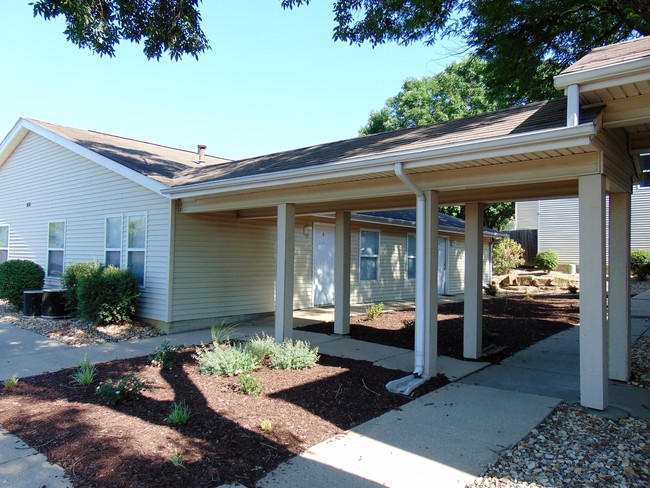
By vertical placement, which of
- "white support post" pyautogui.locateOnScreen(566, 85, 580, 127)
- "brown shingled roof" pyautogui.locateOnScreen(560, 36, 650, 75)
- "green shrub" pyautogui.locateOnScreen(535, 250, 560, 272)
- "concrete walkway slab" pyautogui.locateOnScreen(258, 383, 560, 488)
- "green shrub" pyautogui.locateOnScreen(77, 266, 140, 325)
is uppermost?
"brown shingled roof" pyautogui.locateOnScreen(560, 36, 650, 75)

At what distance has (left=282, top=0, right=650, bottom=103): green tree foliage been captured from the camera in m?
8.59

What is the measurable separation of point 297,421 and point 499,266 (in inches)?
752

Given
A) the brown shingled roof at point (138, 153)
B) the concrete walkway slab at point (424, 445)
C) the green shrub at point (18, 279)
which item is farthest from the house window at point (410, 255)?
the green shrub at point (18, 279)

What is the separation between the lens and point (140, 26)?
7.82m

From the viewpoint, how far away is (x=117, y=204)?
10.2m


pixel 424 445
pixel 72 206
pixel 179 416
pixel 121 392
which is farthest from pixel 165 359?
pixel 72 206

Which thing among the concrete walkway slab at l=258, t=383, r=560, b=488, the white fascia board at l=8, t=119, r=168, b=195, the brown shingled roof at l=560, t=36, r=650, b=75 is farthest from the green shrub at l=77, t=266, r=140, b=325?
the brown shingled roof at l=560, t=36, r=650, b=75

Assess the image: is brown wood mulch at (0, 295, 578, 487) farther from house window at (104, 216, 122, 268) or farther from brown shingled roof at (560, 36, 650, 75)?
house window at (104, 216, 122, 268)

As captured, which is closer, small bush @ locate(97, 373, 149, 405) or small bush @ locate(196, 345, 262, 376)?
small bush @ locate(97, 373, 149, 405)

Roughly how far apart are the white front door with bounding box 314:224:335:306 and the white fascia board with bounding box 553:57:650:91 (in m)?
8.88

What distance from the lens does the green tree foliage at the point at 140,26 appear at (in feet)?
22.8

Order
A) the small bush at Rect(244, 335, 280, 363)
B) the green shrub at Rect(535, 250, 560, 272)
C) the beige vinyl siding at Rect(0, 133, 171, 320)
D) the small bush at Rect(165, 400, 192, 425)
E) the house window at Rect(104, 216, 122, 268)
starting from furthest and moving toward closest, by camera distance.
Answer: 1. the green shrub at Rect(535, 250, 560, 272)
2. the house window at Rect(104, 216, 122, 268)
3. the beige vinyl siding at Rect(0, 133, 171, 320)
4. the small bush at Rect(244, 335, 280, 363)
5. the small bush at Rect(165, 400, 192, 425)

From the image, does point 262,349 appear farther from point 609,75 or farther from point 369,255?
point 369,255

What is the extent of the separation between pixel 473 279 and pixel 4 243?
48.8 feet
